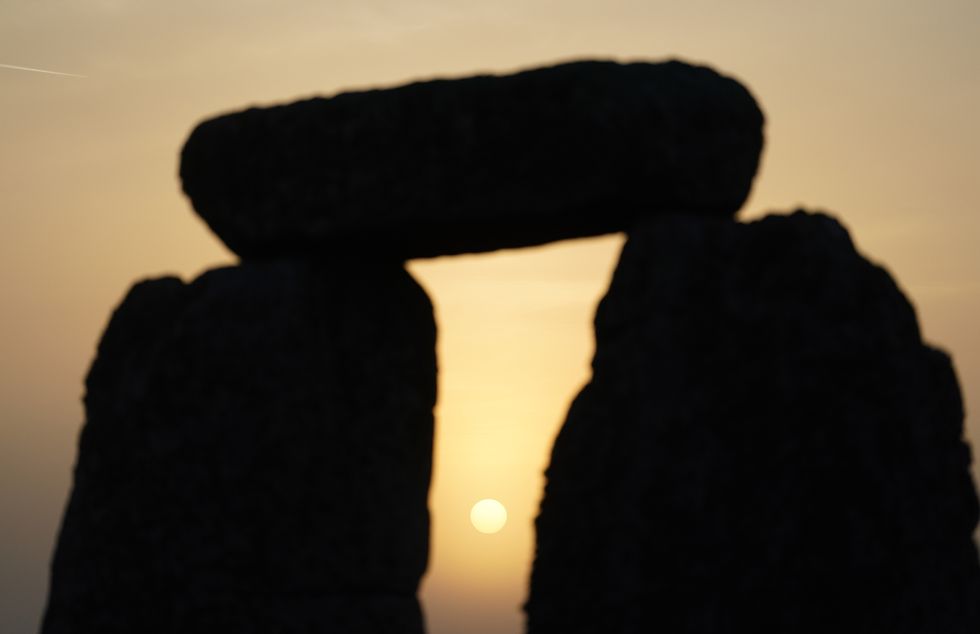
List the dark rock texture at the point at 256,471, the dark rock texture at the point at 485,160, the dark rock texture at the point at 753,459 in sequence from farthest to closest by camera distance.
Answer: the dark rock texture at the point at 256,471 → the dark rock texture at the point at 485,160 → the dark rock texture at the point at 753,459

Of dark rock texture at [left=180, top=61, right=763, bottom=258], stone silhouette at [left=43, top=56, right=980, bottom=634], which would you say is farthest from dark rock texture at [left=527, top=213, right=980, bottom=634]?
dark rock texture at [left=180, top=61, right=763, bottom=258]

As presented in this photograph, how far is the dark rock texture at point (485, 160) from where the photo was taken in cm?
552

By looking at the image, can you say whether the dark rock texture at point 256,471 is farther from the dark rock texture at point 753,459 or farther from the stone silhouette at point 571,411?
the dark rock texture at point 753,459

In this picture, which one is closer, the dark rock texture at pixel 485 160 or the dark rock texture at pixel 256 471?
the dark rock texture at pixel 485 160

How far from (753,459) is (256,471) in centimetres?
178

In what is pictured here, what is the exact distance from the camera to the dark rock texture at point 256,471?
5.89 meters

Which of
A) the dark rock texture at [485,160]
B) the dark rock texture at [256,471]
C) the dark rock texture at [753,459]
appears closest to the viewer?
the dark rock texture at [753,459]

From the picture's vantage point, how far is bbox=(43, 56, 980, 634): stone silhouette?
17.2ft

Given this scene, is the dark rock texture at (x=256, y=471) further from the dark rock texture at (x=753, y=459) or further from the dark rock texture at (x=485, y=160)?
the dark rock texture at (x=753, y=459)

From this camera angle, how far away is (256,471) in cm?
591

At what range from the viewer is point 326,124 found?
596 cm

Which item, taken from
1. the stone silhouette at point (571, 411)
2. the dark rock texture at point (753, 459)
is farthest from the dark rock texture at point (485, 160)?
the dark rock texture at point (753, 459)

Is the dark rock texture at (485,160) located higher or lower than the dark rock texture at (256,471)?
higher

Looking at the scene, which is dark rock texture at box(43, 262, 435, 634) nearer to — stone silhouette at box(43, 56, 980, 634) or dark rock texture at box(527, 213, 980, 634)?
stone silhouette at box(43, 56, 980, 634)
